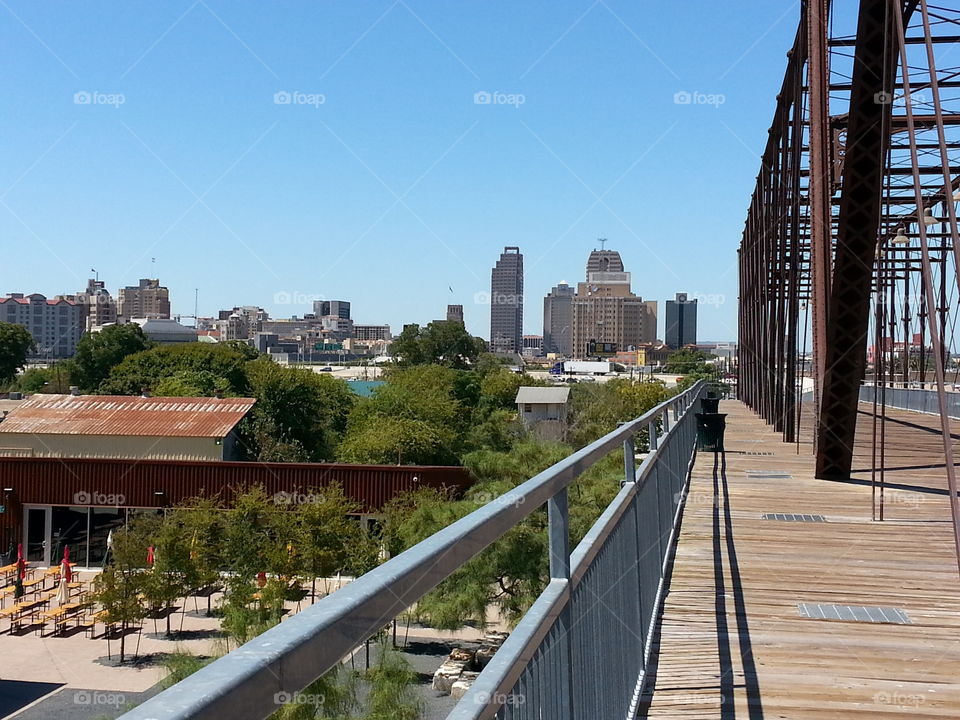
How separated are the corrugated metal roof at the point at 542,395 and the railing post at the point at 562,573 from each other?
82.4 metres

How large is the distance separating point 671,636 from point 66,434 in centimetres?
4532

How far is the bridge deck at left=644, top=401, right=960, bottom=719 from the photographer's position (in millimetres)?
4777

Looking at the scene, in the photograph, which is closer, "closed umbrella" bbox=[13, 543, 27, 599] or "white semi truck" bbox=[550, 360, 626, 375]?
"closed umbrella" bbox=[13, 543, 27, 599]

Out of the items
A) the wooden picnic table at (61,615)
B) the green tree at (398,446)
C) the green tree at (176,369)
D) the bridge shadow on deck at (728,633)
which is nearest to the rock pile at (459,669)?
the bridge shadow on deck at (728,633)

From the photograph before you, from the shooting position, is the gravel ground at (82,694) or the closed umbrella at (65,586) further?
the closed umbrella at (65,586)

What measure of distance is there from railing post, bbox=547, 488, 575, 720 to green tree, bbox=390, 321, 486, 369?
13706 centimetres

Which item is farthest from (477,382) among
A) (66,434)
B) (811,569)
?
(811,569)

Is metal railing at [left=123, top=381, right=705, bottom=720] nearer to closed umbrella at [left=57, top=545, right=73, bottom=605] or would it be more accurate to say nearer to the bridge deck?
the bridge deck

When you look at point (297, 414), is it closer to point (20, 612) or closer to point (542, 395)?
point (542, 395)
